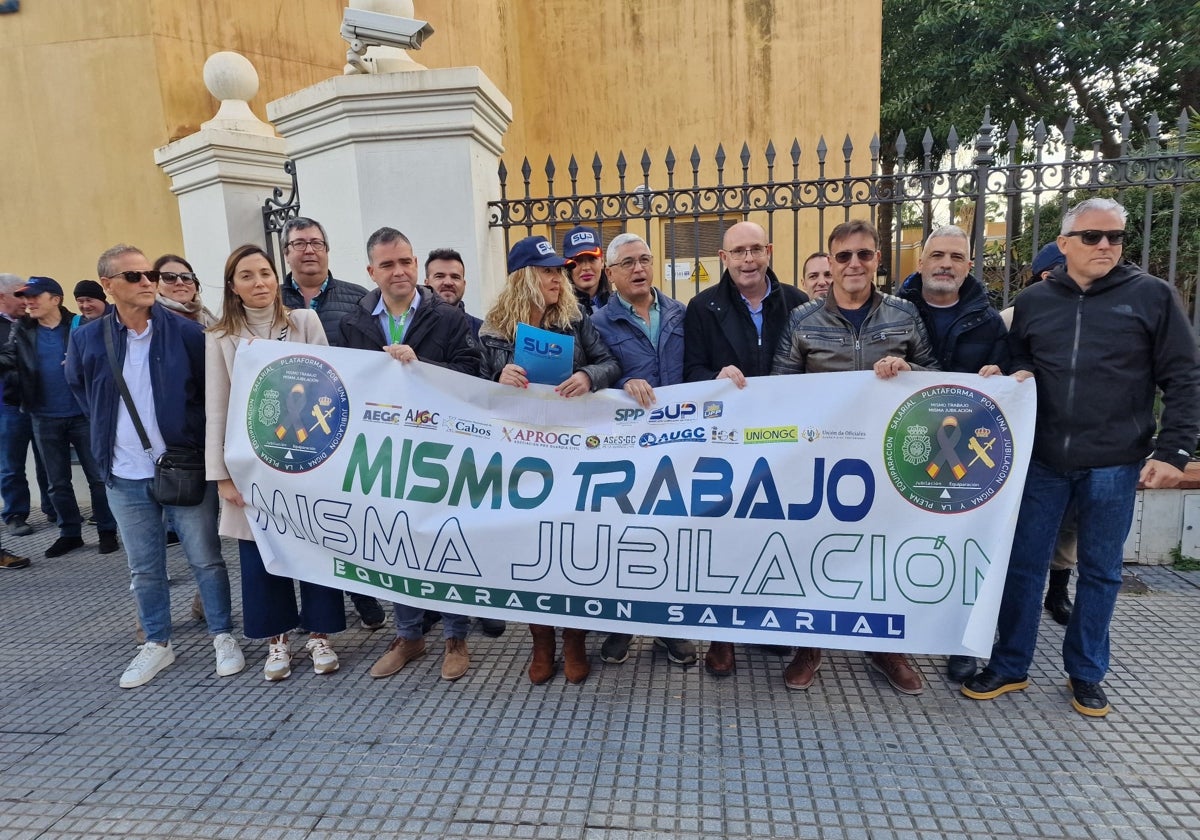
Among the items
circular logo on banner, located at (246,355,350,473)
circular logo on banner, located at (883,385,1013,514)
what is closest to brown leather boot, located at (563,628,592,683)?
circular logo on banner, located at (246,355,350,473)

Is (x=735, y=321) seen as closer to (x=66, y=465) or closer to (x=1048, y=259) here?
(x=1048, y=259)

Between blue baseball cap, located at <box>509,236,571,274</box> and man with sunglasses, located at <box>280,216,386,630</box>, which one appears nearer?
blue baseball cap, located at <box>509,236,571,274</box>

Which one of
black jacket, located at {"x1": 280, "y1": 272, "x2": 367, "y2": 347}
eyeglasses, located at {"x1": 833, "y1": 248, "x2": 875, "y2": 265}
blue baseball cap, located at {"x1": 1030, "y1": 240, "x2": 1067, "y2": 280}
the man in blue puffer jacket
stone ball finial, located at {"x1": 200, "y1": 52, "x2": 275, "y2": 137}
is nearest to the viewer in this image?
eyeglasses, located at {"x1": 833, "y1": 248, "x2": 875, "y2": 265}

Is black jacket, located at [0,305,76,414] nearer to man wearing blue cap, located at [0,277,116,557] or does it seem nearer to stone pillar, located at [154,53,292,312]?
man wearing blue cap, located at [0,277,116,557]

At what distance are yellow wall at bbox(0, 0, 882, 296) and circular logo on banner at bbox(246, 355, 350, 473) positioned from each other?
5102 mm

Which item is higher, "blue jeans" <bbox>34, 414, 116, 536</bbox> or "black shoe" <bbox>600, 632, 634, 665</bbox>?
"blue jeans" <bbox>34, 414, 116, 536</bbox>

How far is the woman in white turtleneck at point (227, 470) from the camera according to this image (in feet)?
11.3

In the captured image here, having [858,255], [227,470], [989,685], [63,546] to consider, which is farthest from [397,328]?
[63,546]

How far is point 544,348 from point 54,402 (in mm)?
4519

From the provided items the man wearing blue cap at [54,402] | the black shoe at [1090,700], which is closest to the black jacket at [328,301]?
the man wearing blue cap at [54,402]

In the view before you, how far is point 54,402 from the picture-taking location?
5.50 metres

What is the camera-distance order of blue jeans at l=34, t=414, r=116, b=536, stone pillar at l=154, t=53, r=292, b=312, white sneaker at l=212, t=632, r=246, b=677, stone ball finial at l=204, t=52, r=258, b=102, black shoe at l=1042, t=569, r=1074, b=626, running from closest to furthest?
white sneaker at l=212, t=632, r=246, b=677 → black shoe at l=1042, t=569, r=1074, b=626 → blue jeans at l=34, t=414, r=116, b=536 → stone pillar at l=154, t=53, r=292, b=312 → stone ball finial at l=204, t=52, r=258, b=102

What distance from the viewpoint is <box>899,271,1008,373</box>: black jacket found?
320cm

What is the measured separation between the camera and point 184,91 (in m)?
7.39
